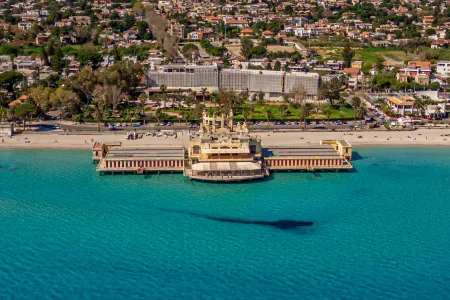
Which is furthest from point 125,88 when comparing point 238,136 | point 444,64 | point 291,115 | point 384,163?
point 444,64

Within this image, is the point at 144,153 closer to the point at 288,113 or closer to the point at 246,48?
the point at 288,113

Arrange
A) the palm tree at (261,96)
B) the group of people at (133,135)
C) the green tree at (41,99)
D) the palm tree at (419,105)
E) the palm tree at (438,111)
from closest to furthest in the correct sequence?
the group of people at (133,135) < the green tree at (41,99) < the palm tree at (419,105) < the palm tree at (438,111) < the palm tree at (261,96)

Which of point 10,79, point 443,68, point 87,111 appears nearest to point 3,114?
point 87,111

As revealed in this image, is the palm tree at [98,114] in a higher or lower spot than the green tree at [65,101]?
lower

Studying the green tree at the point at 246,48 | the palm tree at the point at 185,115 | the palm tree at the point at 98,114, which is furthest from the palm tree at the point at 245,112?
the green tree at the point at 246,48

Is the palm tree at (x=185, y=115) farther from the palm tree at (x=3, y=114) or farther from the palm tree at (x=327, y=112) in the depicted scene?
the palm tree at (x=3, y=114)

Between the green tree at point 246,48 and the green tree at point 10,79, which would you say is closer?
the green tree at point 10,79
